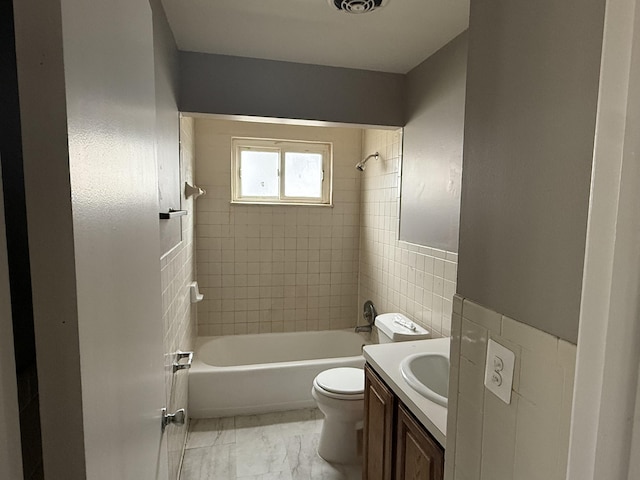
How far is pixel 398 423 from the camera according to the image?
4.59ft

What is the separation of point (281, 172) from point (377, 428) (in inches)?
98.3

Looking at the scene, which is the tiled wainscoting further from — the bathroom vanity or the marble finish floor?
the marble finish floor

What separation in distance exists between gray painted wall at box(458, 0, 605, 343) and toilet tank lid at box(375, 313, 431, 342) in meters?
1.29

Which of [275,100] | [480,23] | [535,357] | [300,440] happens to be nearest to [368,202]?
[275,100]

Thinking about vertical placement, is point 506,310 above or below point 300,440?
above

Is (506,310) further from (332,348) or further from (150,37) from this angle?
(332,348)

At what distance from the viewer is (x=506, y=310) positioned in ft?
2.58

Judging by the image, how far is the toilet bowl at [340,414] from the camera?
6.81 feet

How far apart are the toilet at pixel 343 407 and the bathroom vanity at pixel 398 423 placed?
1.11 feet

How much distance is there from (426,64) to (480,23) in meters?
1.47

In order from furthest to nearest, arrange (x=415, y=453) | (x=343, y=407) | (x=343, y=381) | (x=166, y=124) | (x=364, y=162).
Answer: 1. (x=364, y=162)
2. (x=343, y=381)
3. (x=343, y=407)
4. (x=166, y=124)
5. (x=415, y=453)

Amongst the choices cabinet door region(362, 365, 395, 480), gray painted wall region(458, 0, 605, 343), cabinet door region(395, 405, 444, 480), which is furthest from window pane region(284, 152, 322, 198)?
gray painted wall region(458, 0, 605, 343)

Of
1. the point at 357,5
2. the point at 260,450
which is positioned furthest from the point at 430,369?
the point at 357,5

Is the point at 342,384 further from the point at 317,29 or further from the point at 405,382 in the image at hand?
the point at 317,29
